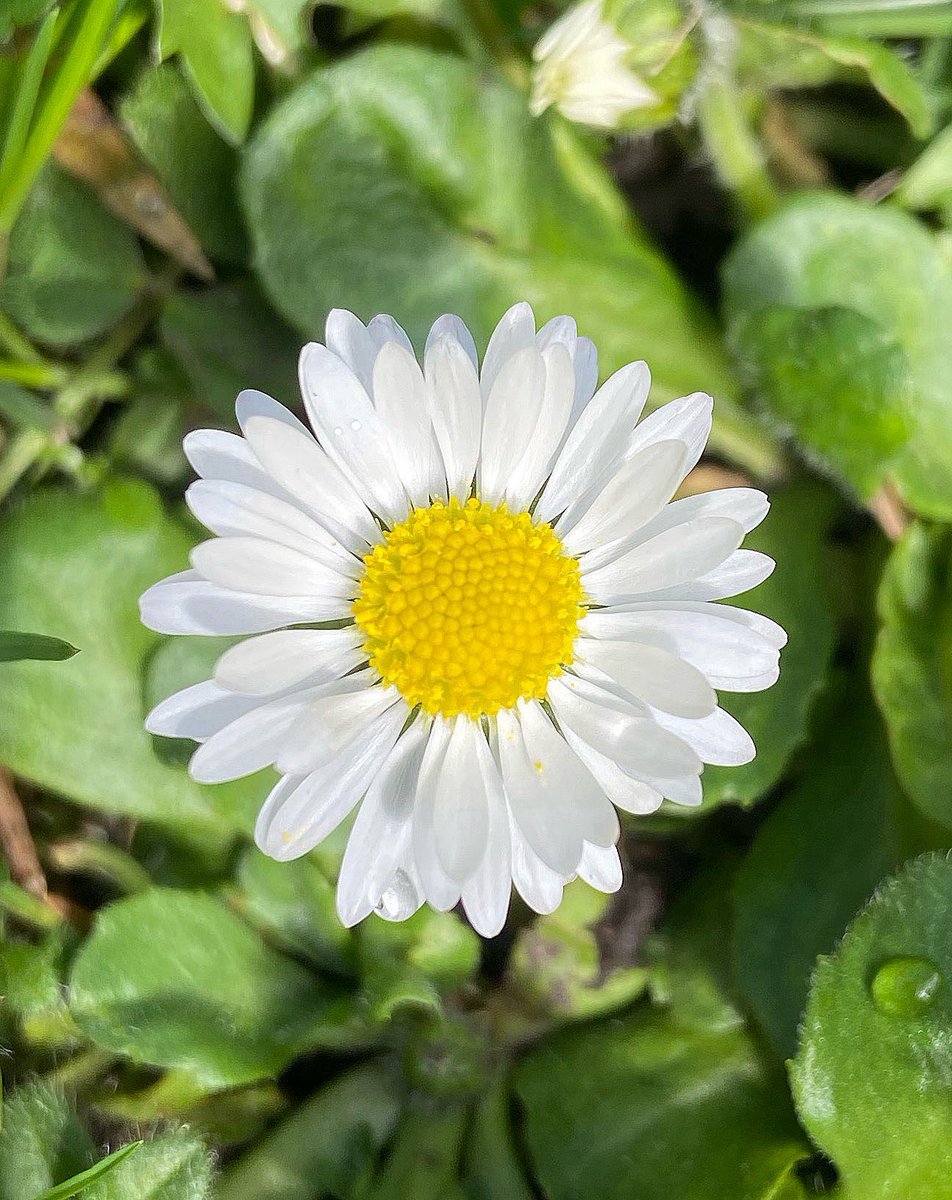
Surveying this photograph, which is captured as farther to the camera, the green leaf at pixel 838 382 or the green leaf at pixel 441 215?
the green leaf at pixel 441 215

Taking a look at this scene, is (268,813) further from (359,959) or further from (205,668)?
(359,959)

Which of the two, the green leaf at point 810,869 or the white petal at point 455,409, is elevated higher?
the white petal at point 455,409

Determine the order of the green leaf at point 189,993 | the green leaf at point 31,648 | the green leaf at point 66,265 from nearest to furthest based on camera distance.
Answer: the green leaf at point 31,648
the green leaf at point 189,993
the green leaf at point 66,265

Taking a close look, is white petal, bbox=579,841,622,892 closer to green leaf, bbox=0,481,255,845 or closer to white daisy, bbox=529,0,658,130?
green leaf, bbox=0,481,255,845

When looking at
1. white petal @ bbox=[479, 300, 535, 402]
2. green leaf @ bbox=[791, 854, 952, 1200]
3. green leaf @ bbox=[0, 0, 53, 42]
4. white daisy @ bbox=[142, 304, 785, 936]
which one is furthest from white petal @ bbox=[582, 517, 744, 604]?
green leaf @ bbox=[0, 0, 53, 42]

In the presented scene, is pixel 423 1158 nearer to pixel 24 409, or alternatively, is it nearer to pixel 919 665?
pixel 919 665

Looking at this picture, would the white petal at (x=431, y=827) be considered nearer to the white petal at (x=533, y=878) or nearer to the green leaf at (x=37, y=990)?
the white petal at (x=533, y=878)

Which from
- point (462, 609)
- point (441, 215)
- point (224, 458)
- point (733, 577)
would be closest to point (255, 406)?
point (224, 458)

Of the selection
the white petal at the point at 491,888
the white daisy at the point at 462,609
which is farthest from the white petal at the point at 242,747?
the white petal at the point at 491,888
